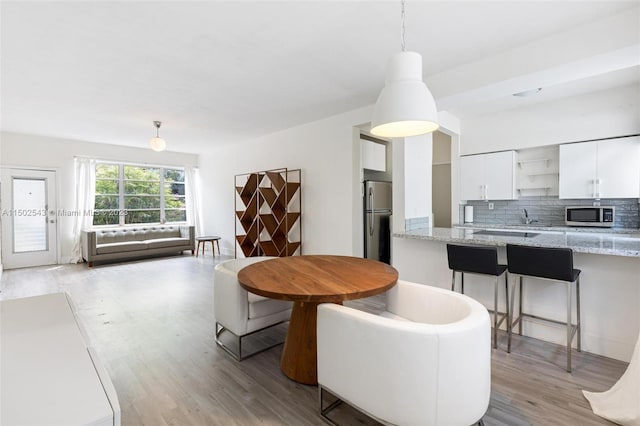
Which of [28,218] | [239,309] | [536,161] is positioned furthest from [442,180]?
[28,218]

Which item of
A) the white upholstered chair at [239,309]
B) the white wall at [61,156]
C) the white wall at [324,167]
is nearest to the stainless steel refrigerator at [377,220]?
the white wall at [324,167]

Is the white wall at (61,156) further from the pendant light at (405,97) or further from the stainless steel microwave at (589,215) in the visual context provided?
the stainless steel microwave at (589,215)

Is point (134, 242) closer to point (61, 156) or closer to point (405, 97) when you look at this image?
point (61, 156)

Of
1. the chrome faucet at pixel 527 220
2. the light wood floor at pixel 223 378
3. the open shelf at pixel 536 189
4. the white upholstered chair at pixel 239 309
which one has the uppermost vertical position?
the open shelf at pixel 536 189

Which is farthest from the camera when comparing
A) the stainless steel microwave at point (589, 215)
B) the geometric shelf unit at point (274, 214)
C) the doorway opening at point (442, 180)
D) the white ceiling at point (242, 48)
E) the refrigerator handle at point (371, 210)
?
the doorway opening at point (442, 180)

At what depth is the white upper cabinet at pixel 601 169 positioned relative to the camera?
368cm

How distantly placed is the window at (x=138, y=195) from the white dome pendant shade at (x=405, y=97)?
7192mm

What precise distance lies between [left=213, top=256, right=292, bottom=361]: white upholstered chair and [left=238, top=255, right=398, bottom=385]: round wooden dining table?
0.28 meters

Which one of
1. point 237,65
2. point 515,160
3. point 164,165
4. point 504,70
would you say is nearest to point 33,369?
point 237,65

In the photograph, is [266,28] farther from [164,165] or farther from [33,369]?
[164,165]

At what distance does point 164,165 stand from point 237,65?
5.49 metres

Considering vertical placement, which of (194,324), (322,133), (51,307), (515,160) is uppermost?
(322,133)

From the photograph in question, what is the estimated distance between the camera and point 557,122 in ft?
13.9

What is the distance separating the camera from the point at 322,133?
483 centimetres
